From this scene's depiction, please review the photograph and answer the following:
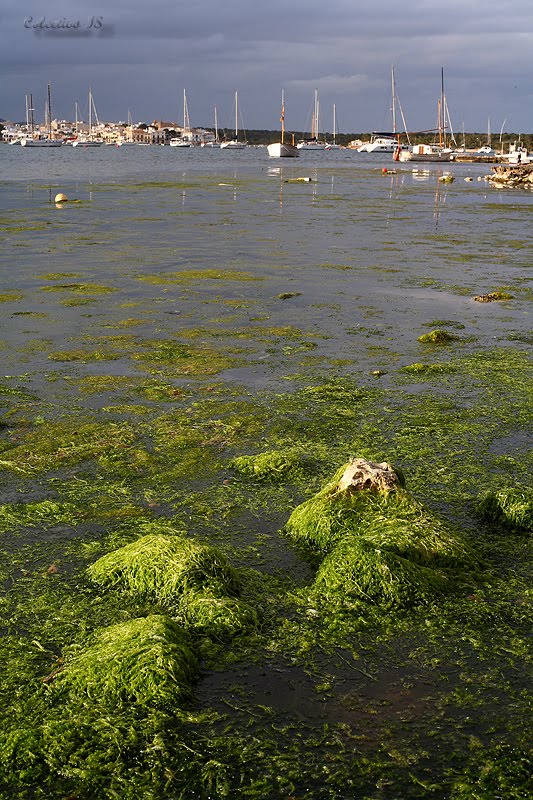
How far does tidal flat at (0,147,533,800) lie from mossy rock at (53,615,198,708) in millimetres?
15

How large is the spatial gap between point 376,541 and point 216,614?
1.48 metres

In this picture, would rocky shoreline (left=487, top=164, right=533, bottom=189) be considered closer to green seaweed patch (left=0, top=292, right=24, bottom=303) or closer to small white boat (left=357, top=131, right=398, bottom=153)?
green seaweed patch (left=0, top=292, right=24, bottom=303)

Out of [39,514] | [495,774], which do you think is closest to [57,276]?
[39,514]

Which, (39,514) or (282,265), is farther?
(282,265)

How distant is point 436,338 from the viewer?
13727mm

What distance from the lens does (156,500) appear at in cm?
755

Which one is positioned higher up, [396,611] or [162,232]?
[162,232]

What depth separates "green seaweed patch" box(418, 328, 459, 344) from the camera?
13.7 metres

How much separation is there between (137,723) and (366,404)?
6339mm

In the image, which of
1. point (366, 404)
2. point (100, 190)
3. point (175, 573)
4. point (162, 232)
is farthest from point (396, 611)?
point (100, 190)

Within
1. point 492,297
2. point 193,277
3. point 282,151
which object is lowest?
point 492,297

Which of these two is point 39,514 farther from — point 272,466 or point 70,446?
point 272,466

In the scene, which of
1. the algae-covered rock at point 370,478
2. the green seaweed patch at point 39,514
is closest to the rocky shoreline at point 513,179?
the algae-covered rock at point 370,478

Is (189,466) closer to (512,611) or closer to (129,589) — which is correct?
(129,589)
